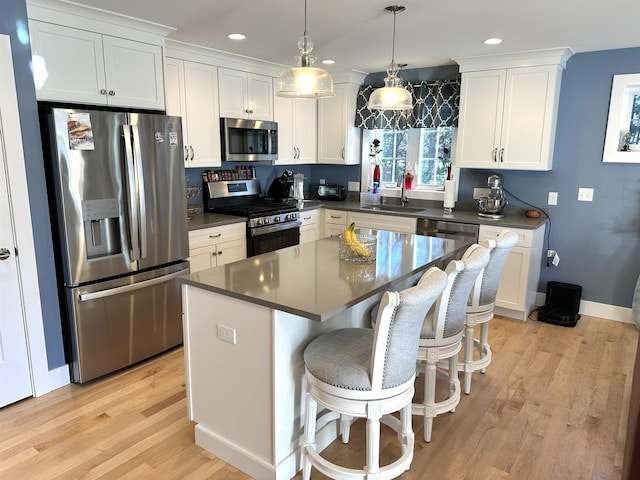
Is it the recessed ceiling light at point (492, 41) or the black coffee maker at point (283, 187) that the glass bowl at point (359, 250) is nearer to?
the recessed ceiling light at point (492, 41)

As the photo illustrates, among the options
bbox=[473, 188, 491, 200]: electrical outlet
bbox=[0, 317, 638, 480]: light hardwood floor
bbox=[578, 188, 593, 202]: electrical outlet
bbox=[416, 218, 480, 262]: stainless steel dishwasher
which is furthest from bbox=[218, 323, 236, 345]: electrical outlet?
bbox=[578, 188, 593, 202]: electrical outlet

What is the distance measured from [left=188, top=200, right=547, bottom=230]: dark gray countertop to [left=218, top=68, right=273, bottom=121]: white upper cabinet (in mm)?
1017

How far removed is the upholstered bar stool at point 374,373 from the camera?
175 centimetres

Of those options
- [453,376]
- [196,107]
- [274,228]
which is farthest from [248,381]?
[196,107]

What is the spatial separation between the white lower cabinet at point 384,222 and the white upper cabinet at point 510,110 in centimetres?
77

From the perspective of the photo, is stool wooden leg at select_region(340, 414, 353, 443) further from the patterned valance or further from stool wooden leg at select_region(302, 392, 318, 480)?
the patterned valance

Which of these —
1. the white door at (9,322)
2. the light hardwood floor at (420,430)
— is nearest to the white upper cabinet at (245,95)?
the white door at (9,322)

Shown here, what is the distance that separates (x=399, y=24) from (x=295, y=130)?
212 centimetres

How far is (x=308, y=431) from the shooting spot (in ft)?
6.54

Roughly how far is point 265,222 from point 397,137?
198 centimetres

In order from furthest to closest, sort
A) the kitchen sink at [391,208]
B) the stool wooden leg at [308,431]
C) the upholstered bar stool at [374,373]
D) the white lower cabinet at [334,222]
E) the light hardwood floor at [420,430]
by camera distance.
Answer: the white lower cabinet at [334,222] < the kitchen sink at [391,208] < the light hardwood floor at [420,430] < the stool wooden leg at [308,431] < the upholstered bar stool at [374,373]

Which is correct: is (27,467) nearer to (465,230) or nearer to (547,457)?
(547,457)

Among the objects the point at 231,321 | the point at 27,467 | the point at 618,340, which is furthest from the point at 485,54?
the point at 27,467

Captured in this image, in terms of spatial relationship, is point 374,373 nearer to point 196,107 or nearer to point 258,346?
point 258,346
